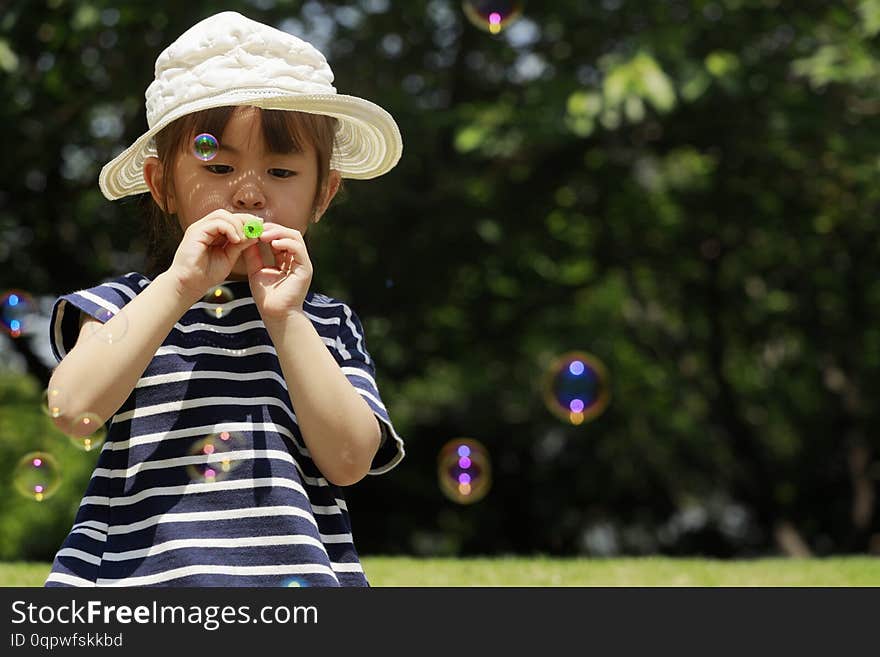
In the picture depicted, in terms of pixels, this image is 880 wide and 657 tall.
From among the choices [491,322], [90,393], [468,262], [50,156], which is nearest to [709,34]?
[468,262]

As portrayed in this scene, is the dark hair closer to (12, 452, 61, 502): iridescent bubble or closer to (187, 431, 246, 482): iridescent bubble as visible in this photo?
(187, 431, 246, 482): iridescent bubble

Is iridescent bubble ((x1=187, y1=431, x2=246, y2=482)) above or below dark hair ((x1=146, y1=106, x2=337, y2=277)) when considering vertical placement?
below

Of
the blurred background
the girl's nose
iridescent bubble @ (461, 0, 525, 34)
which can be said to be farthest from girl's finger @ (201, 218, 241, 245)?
iridescent bubble @ (461, 0, 525, 34)

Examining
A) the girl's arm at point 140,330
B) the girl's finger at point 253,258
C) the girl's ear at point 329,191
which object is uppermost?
the girl's ear at point 329,191

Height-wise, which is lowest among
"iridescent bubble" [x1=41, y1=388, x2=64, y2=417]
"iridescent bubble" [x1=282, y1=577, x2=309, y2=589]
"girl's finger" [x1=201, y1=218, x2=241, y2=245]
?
"iridescent bubble" [x1=282, y1=577, x2=309, y2=589]

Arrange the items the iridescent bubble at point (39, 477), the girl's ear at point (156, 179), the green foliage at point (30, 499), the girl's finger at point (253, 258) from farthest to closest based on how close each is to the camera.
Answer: the green foliage at point (30, 499) → the iridescent bubble at point (39, 477) → the girl's ear at point (156, 179) → the girl's finger at point (253, 258)

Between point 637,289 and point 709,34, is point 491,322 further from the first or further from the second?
point 709,34

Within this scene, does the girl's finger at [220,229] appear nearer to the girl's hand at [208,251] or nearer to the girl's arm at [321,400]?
the girl's hand at [208,251]

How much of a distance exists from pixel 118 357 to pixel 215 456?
27cm

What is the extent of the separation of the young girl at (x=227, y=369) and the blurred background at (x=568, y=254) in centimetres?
63

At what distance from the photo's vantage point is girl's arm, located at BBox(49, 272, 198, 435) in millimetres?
2041

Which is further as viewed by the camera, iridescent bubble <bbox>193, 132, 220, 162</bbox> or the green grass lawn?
the green grass lawn

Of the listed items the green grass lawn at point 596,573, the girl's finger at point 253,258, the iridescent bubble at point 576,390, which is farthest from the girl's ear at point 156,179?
the iridescent bubble at point 576,390

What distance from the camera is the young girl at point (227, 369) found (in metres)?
2.09
